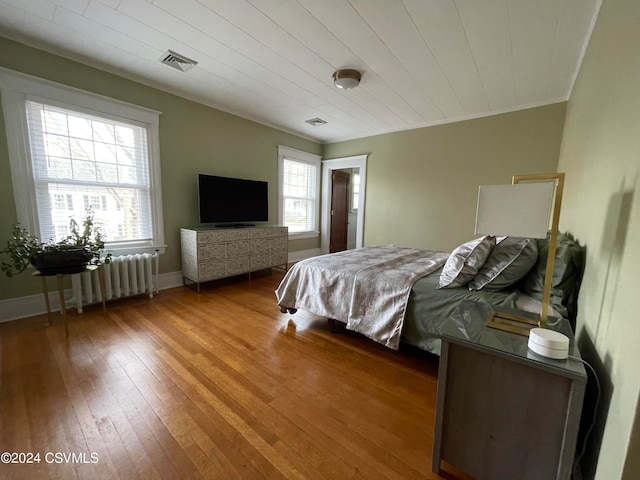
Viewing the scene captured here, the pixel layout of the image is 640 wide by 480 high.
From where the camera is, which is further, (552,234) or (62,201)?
(62,201)

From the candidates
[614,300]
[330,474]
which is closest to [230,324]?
[330,474]

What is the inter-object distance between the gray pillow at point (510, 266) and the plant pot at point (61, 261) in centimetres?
317

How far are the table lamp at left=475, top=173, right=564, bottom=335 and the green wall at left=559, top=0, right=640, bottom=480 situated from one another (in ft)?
0.60

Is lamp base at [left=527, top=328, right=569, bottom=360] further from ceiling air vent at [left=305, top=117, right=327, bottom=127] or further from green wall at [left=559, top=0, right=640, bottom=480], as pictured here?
ceiling air vent at [left=305, top=117, right=327, bottom=127]

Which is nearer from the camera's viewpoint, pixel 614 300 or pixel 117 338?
pixel 614 300

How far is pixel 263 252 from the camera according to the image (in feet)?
13.3

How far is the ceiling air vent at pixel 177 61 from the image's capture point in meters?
2.42

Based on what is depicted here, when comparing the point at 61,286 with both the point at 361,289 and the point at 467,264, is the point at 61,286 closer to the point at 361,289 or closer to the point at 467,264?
the point at 361,289

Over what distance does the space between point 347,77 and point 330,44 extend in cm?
45

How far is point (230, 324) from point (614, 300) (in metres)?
2.53

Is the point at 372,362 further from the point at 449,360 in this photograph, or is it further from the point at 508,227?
the point at 508,227

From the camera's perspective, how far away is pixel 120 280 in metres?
2.88

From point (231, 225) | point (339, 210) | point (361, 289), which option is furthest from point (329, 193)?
point (361, 289)

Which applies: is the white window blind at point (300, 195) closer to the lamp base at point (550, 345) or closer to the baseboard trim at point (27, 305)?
the baseboard trim at point (27, 305)
